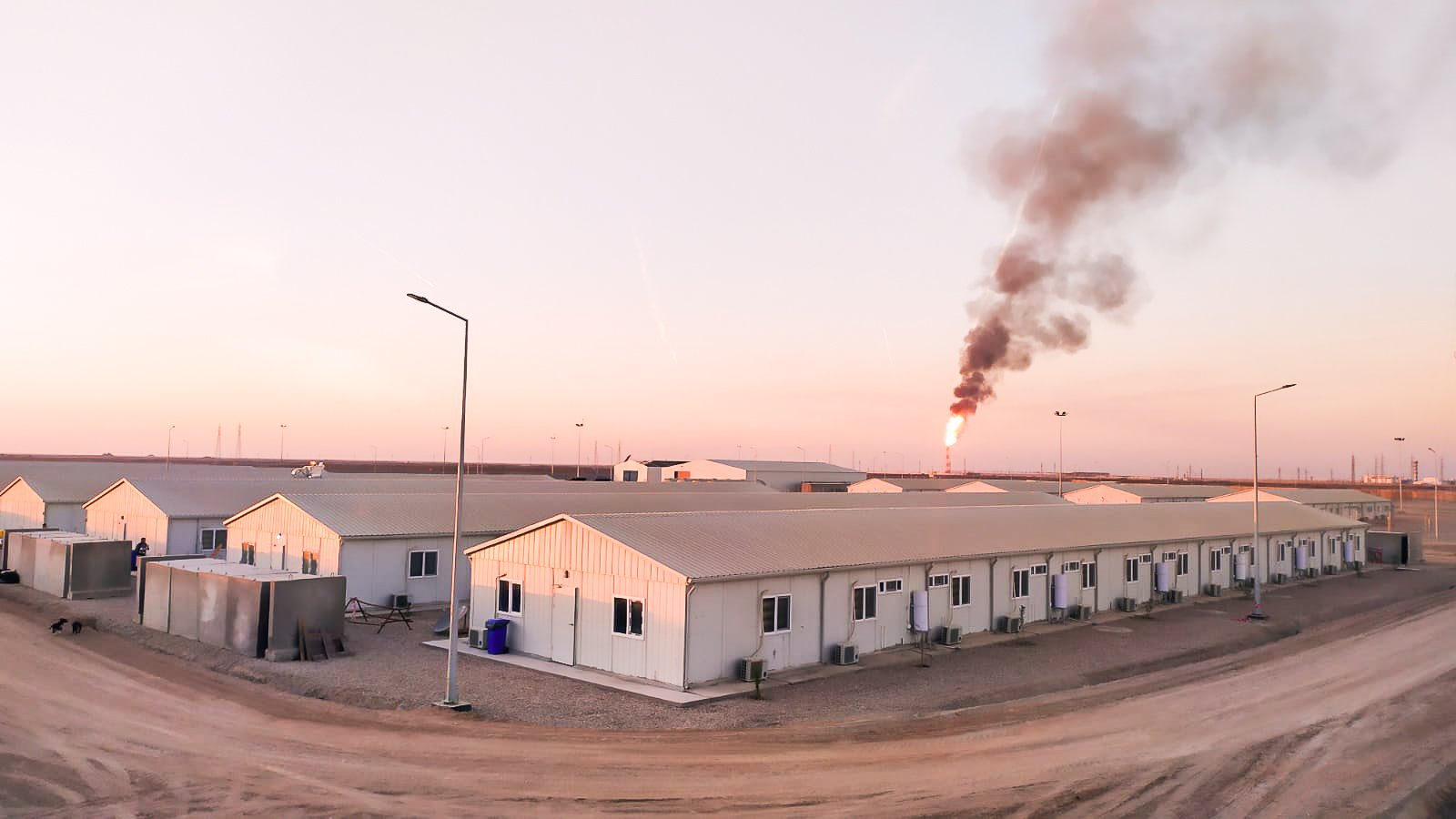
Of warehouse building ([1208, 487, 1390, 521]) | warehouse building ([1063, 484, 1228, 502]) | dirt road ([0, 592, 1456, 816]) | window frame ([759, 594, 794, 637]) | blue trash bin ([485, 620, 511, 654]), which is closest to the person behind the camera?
dirt road ([0, 592, 1456, 816])

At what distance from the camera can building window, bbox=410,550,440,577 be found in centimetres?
4416

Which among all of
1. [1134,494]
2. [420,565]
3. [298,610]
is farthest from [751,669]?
[1134,494]

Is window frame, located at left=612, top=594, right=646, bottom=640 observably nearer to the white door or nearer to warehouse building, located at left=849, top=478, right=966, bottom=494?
the white door

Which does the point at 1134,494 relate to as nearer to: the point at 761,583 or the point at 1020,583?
the point at 1020,583

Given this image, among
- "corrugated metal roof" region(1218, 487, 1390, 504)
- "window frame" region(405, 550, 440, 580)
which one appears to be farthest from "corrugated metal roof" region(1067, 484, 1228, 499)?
"window frame" region(405, 550, 440, 580)

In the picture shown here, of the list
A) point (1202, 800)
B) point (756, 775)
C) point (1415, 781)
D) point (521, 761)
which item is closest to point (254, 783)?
point (521, 761)

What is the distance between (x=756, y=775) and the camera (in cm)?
1944

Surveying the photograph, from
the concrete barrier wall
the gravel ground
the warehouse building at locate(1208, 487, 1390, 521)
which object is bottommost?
the gravel ground

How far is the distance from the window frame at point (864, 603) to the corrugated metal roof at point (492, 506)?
1984 centimetres

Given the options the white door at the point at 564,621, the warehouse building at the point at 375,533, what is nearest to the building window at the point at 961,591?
the white door at the point at 564,621

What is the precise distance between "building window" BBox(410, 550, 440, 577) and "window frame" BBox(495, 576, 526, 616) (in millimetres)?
11947

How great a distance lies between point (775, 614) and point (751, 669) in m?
2.50

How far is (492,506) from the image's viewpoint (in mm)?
50719

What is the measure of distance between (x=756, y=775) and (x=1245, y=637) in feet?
93.0
